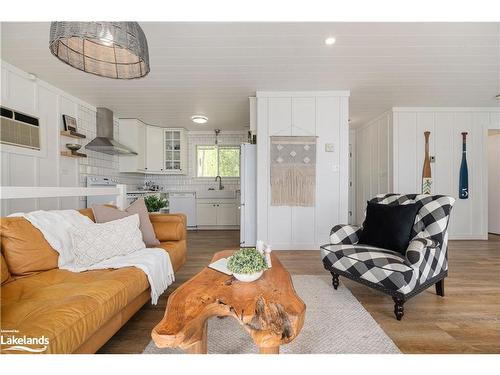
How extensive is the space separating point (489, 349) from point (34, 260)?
2823mm

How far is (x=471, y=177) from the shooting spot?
4172mm

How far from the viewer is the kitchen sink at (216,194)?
5.49m

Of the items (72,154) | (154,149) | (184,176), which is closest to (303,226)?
(184,176)

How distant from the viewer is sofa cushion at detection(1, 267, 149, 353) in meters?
0.91

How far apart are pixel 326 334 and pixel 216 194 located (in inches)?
171

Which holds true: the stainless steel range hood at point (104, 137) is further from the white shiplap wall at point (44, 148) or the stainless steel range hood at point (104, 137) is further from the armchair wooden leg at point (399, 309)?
the armchair wooden leg at point (399, 309)

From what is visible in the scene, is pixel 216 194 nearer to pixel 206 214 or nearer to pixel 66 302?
pixel 206 214

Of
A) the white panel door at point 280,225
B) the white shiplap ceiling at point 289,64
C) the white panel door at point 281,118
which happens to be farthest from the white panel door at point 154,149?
the white panel door at point 280,225

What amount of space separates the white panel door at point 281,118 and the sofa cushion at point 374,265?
6.43ft

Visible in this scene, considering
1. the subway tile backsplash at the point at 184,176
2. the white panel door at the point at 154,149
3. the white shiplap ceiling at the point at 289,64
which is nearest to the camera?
the white shiplap ceiling at the point at 289,64

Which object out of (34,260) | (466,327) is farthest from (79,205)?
(466,327)

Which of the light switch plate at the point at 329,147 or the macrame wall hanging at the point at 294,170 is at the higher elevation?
the light switch plate at the point at 329,147
